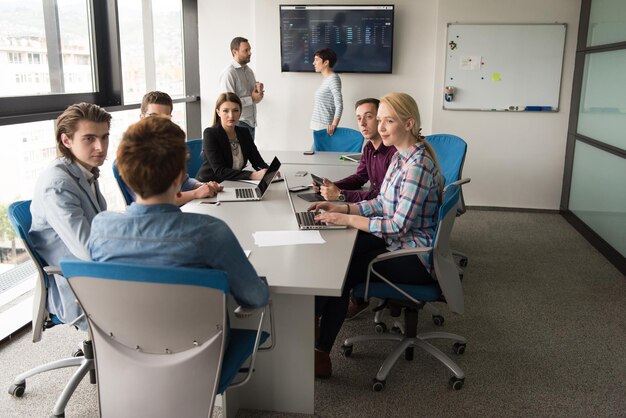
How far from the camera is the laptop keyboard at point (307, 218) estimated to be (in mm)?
2676

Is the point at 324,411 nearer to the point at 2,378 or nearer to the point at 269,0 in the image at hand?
the point at 2,378

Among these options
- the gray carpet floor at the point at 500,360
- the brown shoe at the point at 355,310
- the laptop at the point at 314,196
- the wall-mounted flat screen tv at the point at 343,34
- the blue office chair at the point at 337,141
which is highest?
the wall-mounted flat screen tv at the point at 343,34

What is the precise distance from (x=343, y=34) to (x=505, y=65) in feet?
5.58

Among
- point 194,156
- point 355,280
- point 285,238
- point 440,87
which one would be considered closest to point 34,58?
point 194,156

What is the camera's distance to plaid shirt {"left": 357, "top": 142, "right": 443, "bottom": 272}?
2.54 m

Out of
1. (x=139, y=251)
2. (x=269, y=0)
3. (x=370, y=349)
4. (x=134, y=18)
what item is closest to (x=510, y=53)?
(x=269, y=0)

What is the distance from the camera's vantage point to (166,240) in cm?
160

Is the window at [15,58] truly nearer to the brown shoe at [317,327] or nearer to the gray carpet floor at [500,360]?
the gray carpet floor at [500,360]

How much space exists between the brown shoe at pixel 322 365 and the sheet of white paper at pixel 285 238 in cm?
57

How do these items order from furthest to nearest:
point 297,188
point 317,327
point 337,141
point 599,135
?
point 337,141 < point 599,135 < point 297,188 < point 317,327

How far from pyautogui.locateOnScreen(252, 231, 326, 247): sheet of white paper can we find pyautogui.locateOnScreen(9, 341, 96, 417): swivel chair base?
889 millimetres

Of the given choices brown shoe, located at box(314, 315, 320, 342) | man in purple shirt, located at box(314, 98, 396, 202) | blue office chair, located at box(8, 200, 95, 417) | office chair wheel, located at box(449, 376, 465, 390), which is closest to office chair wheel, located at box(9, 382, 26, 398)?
blue office chair, located at box(8, 200, 95, 417)

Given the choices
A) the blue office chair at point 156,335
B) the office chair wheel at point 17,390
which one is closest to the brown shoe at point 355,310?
the blue office chair at point 156,335

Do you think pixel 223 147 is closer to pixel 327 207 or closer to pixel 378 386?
pixel 327 207
